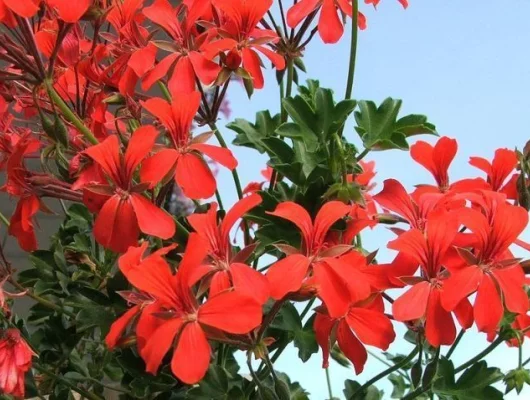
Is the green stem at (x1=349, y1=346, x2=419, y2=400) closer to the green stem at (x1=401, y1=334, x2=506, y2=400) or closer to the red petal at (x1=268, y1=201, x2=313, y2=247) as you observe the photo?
the green stem at (x1=401, y1=334, x2=506, y2=400)

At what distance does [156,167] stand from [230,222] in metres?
0.07

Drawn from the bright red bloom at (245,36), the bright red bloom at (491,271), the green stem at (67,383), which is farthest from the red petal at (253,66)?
the green stem at (67,383)

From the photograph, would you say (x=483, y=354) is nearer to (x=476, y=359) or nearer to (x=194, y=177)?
(x=476, y=359)

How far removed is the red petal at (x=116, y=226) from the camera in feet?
1.88

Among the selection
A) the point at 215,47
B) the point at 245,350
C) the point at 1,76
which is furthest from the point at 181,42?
the point at 245,350

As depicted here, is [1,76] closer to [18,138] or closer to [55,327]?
[18,138]

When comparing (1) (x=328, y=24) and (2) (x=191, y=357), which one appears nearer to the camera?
(2) (x=191, y=357)

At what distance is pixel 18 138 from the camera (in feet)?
2.42

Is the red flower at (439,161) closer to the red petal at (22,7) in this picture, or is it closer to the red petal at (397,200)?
the red petal at (397,200)

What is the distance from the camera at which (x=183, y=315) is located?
1.70 feet

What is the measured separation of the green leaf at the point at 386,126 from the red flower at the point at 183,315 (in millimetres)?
208

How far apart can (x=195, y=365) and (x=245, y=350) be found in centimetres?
8

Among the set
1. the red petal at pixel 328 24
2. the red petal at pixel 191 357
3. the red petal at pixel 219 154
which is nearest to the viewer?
the red petal at pixel 191 357

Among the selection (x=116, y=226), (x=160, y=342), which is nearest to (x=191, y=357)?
(x=160, y=342)
